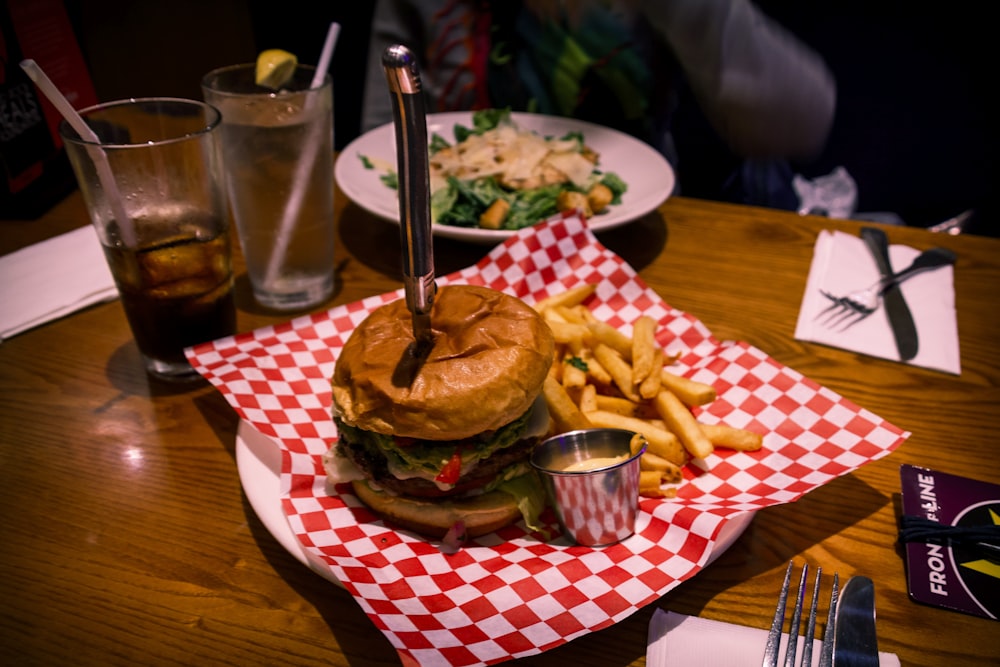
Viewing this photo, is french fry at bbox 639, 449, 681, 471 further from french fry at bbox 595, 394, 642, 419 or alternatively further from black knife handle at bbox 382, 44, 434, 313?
black knife handle at bbox 382, 44, 434, 313

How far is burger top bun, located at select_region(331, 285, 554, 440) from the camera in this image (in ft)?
4.41

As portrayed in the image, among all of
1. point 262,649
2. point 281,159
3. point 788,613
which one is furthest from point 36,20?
point 788,613

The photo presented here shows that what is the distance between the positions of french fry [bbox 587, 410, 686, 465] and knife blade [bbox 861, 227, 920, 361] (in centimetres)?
93

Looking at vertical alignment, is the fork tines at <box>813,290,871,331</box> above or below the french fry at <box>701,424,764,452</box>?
below

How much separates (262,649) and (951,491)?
59.2 inches

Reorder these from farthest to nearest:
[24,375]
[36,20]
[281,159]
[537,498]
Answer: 1. [36,20]
2. [281,159]
3. [24,375]
4. [537,498]

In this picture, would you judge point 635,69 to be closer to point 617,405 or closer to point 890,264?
point 890,264

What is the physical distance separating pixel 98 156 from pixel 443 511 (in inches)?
44.8

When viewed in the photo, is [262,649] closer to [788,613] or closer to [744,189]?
[788,613]

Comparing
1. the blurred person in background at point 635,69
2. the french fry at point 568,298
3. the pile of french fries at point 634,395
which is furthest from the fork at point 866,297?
the blurred person in background at point 635,69

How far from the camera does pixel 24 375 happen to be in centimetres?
189

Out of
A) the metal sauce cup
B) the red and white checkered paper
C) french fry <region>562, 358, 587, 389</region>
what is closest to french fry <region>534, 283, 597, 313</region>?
the red and white checkered paper

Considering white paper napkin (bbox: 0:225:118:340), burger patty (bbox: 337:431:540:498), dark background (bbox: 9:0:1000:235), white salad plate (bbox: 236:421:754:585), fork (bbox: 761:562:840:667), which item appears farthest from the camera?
dark background (bbox: 9:0:1000:235)

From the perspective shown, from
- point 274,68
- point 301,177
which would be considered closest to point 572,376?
point 301,177
